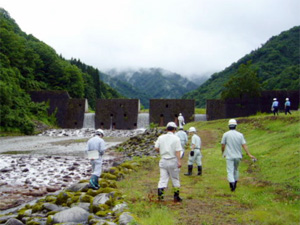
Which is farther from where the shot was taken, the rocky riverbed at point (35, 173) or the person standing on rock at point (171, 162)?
the rocky riverbed at point (35, 173)

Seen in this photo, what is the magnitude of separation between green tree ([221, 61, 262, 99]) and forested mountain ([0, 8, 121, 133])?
31062 mm

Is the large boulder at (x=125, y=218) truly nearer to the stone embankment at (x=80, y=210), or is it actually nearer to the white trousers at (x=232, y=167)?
the stone embankment at (x=80, y=210)

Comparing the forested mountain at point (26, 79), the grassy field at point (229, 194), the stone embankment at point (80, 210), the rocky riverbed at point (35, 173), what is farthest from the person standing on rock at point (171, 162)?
the forested mountain at point (26, 79)

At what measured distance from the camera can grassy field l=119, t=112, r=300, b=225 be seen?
711cm

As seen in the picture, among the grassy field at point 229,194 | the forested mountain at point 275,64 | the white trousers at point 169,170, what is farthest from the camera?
the forested mountain at point 275,64

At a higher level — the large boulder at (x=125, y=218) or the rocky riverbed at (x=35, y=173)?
the large boulder at (x=125, y=218)

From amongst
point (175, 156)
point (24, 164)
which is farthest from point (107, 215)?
point (24, 164)

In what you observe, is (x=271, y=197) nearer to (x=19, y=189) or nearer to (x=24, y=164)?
(x=19, y=189)

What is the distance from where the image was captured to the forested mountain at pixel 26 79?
148ft

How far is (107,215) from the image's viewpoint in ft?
25.8

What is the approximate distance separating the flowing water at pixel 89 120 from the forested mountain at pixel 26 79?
7023 mm

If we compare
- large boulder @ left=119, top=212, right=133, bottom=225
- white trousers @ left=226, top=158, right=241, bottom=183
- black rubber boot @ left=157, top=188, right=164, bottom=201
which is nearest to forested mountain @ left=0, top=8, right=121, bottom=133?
black rubber boot @ left=157, top=188, right=164, bottom=201

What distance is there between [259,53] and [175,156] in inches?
3893

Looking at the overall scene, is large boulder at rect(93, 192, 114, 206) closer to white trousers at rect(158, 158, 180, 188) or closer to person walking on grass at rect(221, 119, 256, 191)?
white trousers at rect(158, 158, 180, 188)
